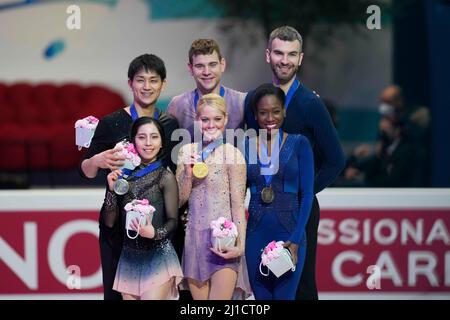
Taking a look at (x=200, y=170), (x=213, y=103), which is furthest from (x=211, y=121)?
(x=200, y=170)

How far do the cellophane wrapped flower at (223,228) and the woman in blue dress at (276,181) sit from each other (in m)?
0.11

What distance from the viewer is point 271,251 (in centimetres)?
393

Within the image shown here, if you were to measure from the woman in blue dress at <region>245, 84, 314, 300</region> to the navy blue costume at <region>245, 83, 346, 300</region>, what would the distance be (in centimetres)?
8

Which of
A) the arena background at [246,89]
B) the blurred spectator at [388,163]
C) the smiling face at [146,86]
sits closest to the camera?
the smiling face at [146,86]

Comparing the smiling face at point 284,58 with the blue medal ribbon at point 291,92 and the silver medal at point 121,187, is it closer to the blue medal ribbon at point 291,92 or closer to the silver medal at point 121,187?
the blue medal ribbon at point 291,92

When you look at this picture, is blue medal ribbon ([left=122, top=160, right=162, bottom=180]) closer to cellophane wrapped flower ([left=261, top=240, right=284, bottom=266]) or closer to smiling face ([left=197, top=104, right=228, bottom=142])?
smiling face ([left=197, top=104, right=228, bottom=142])

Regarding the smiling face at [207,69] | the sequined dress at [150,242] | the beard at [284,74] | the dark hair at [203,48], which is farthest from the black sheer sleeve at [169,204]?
the beard at [284,74]

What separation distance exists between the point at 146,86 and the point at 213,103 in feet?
1.01

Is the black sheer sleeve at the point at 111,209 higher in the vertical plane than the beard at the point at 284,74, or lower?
lower

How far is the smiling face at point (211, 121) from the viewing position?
393 centimetres

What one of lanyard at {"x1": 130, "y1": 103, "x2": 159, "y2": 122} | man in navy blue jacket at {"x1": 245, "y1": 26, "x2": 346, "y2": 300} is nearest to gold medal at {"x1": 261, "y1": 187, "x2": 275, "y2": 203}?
man in navy blue jacket at {"x1": 245, "y1": 26, "x2": 346, "y2": 300}

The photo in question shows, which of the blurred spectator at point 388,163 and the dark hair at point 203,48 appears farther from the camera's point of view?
the blurred spectator at point 388,163

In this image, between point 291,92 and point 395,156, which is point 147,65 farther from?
point 395,156

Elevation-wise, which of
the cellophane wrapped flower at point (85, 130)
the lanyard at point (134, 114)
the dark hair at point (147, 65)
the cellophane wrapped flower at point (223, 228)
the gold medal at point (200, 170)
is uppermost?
the dark hair at point (147, 65)
